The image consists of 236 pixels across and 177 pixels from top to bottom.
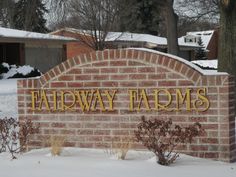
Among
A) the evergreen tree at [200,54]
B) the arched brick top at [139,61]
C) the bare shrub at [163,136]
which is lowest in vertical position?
the bare shrub at [163,136]

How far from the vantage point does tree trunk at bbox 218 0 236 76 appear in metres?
14.1

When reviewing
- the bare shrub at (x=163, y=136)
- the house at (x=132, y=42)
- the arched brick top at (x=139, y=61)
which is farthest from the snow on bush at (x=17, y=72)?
the bare shrub at (x=163, y=136)

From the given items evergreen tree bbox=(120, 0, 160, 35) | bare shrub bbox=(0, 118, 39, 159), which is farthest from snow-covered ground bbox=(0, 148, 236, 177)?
evergreen tree bbox=(120, 0, 160, 35)

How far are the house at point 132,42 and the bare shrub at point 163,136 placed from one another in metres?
26.0

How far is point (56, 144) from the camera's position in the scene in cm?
883

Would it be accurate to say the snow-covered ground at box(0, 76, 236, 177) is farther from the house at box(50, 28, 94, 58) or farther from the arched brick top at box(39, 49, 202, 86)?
the house at box(50, 28, 94, 58)

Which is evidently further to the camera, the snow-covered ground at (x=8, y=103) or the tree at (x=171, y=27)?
the tree at (x=171, y=27)

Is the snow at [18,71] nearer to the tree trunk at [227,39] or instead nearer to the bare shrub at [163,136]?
the tree trunk at [227,39]

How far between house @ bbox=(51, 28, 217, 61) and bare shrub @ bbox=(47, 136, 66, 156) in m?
25.0

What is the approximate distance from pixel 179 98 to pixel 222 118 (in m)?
0.74

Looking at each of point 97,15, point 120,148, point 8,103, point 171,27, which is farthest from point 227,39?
point 97,15

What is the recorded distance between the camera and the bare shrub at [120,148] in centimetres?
838

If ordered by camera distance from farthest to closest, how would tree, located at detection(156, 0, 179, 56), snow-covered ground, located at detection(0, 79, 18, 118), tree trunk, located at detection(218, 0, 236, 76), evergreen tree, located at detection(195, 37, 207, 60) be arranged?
1. evergreen tree, located at detection(195, 37, 207, 60)
2. tree, located at detection(156, 0, 179, 56)
3. snow-covered ground, located at detection(0, 79, 18, 118)
4. tree trunk, located at detection(218, 0, 236, 76)

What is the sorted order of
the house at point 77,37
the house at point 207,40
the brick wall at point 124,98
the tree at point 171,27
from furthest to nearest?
1. the house at point 207,40
2. the house at point 77,37
3. the tree at point 171,27
4. the brick wall at point 124,98
